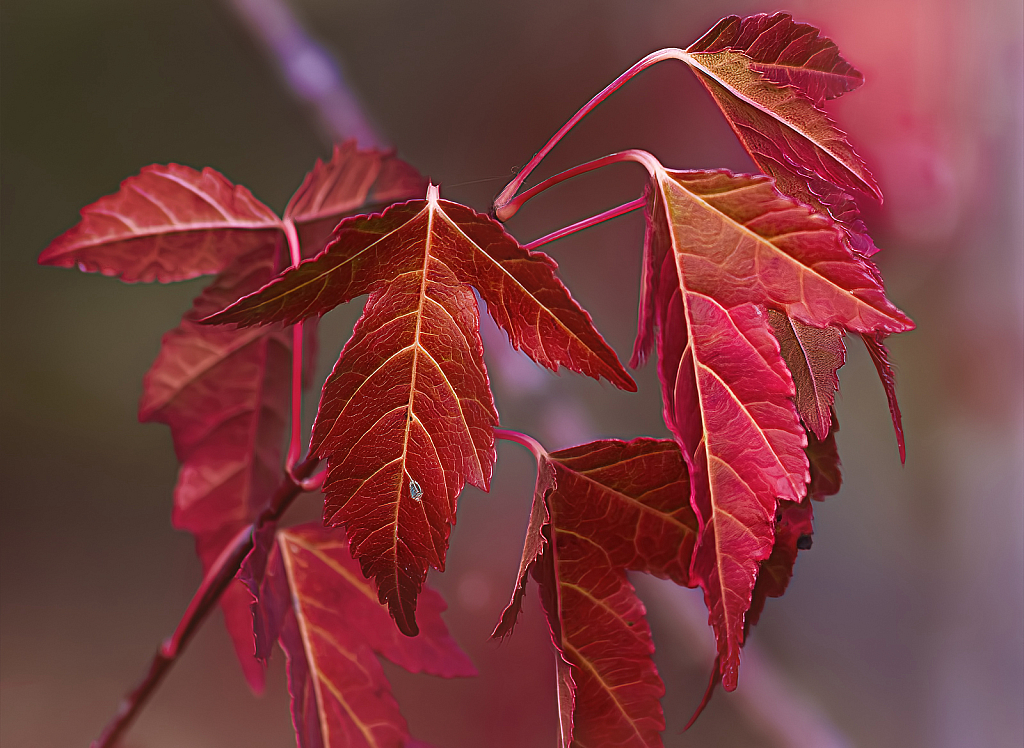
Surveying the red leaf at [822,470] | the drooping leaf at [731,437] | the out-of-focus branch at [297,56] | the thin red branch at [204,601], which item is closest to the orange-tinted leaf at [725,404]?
the drooping leaf at [731,437]

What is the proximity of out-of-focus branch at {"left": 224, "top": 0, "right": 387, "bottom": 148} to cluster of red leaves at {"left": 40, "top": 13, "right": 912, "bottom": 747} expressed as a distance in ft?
0.74

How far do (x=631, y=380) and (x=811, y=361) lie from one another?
11cm

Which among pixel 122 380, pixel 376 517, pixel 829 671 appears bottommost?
pixel 829 671

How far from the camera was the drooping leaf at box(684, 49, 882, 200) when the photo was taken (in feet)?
0.89

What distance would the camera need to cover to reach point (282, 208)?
1.61ft

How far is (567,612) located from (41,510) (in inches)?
18.1

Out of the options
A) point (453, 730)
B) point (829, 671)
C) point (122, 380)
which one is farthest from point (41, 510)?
point (829, 671)

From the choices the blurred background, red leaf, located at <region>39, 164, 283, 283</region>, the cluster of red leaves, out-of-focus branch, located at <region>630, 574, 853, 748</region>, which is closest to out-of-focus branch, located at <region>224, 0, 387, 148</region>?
the blurred background

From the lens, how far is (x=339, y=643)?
0.41m

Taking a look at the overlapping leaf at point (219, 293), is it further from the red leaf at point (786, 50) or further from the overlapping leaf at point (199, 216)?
the red leaf at point (786, 50)

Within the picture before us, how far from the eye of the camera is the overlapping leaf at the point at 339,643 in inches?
15.3

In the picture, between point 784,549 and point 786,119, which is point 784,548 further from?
point 786,119

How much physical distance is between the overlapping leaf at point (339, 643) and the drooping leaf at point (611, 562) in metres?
0.14

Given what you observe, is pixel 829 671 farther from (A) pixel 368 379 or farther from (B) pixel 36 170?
(B) pixel 36 170
